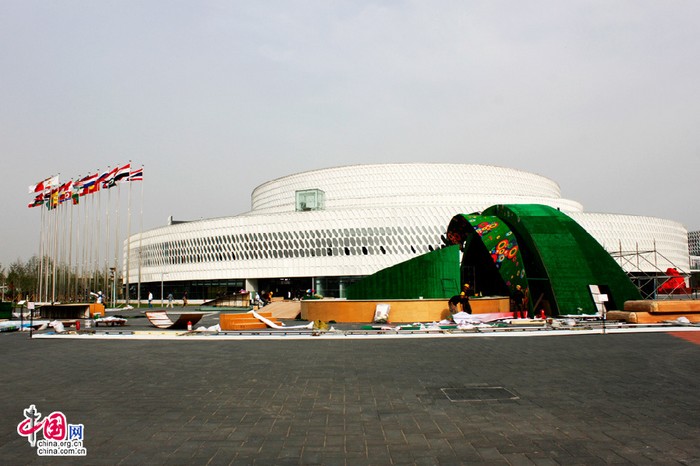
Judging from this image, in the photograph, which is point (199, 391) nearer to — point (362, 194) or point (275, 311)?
point (275, 311)

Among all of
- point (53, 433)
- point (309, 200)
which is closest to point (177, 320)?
point (53, 433)

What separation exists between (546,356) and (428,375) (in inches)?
161

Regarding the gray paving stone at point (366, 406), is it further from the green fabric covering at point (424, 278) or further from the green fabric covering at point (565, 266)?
the green fabric covering at point (424, 278)

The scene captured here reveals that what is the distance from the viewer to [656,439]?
590 cm

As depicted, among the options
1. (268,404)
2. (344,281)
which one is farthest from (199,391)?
(344,281)

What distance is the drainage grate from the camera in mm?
8156

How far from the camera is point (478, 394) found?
27.8ft

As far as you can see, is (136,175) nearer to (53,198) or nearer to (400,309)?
(53,198)

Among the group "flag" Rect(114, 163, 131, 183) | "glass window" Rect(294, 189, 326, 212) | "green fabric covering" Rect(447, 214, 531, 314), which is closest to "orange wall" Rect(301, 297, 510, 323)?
"green fabric covering" Rect(447, 214, 531, 314)

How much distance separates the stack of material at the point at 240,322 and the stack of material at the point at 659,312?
14.9 metres

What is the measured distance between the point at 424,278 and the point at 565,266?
7.06 m

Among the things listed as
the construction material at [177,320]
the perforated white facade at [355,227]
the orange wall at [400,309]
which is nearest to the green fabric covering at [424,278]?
the orange wall at [400,309]

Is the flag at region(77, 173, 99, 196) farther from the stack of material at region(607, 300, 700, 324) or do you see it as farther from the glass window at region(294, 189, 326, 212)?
the stack of material at region(607, 300, 700, 324)

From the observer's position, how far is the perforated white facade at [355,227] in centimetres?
6906
